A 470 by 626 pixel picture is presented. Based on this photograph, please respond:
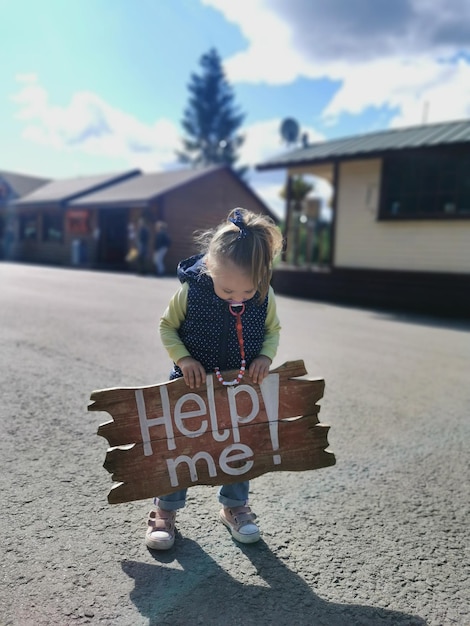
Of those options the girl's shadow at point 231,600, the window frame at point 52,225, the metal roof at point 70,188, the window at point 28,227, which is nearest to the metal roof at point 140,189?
the metal roof at point 70,188

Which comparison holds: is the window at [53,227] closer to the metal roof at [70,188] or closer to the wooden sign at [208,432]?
the metal roof at [70,188]

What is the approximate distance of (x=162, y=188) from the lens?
23.5m

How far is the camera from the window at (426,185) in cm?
1112

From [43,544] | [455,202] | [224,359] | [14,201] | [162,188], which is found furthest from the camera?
[14,201]

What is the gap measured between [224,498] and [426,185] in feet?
35.5

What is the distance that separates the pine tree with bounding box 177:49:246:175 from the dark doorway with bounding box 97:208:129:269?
82.4 feet

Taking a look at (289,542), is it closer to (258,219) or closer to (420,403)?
(258,219)

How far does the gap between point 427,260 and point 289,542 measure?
10.4m

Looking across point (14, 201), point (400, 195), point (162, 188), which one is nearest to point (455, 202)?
point (400, 195)

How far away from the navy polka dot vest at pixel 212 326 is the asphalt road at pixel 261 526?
2.60ft

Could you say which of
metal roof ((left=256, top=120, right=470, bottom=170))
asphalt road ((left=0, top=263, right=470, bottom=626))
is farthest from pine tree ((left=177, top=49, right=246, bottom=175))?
asphalt road ((left=0, top=263, right=470, bottom=626))

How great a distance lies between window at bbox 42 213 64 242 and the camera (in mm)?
27469

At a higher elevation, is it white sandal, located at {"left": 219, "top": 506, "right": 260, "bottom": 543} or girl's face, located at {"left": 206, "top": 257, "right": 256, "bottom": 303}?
girl's face, located at {"left": 206, "top": 257, "right": 256, "bottom": 303}

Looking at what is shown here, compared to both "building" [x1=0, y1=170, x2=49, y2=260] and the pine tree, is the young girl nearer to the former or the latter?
"building" [x1=0, y1=170, x2=49, y2=260]
